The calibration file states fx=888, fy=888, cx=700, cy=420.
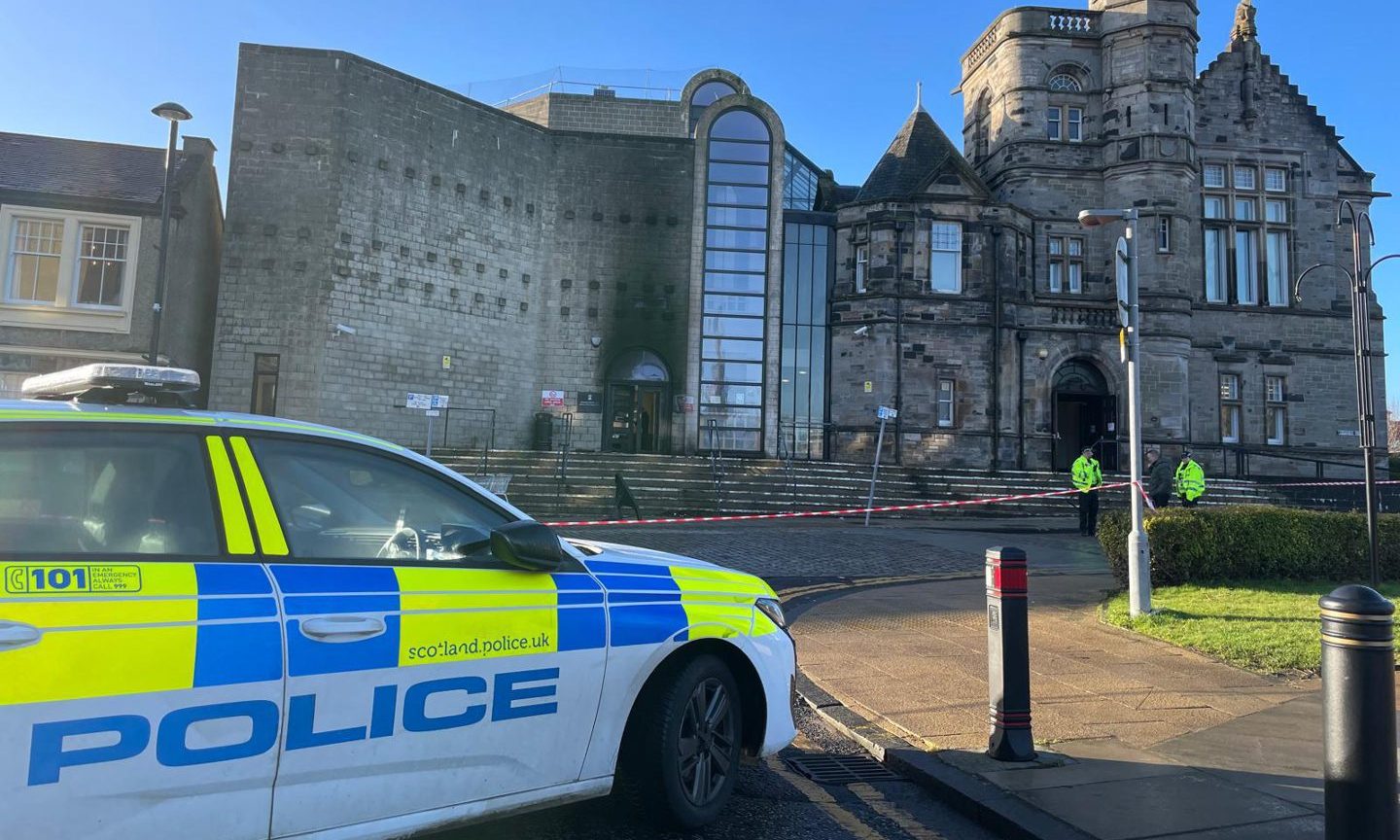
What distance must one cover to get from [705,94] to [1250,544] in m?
29.8

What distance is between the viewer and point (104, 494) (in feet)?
8.68

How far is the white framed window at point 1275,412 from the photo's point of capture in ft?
100

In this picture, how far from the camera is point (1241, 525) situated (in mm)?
9805

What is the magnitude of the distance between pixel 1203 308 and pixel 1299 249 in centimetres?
422

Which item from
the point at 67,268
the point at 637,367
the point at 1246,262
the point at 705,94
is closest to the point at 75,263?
the point at 67,268

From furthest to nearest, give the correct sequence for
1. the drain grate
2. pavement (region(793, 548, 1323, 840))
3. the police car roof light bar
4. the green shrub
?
the green shrub
the drain grate
pavement (region(793, 548, 1323, 840))
the police car roof light bar

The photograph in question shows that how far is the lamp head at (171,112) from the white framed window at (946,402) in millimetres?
21972

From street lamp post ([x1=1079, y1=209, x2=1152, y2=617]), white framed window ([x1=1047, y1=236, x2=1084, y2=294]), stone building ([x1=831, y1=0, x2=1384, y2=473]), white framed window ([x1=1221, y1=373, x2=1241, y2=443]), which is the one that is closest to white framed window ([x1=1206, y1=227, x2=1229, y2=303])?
stone building ([x1=831, y1=0, x2=1384, y2=473])

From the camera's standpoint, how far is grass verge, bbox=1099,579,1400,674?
6.79m

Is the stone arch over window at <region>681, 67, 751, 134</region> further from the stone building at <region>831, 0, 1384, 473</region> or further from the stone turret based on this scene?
the stone turret

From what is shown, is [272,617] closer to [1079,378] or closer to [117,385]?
[117,385]

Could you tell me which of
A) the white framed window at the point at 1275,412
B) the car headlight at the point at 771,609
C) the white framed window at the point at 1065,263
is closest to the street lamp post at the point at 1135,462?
the car headlight at the point at 771,609

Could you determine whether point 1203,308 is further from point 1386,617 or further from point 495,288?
point 1386,617

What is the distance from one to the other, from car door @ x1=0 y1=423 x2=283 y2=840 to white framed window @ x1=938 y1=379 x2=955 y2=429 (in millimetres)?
27843
